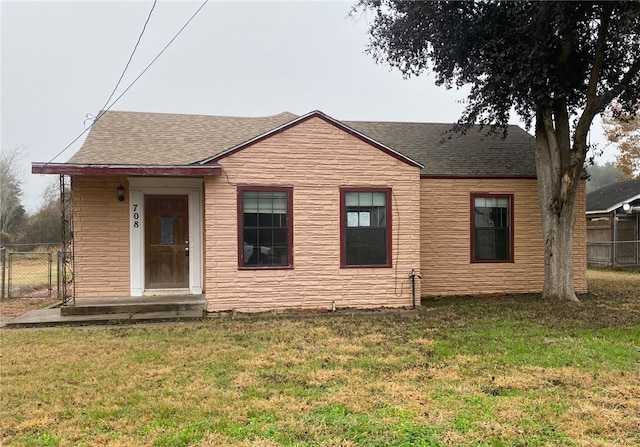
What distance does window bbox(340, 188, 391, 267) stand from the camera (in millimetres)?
9688

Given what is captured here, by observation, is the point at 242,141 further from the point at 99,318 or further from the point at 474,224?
the point at 474,224

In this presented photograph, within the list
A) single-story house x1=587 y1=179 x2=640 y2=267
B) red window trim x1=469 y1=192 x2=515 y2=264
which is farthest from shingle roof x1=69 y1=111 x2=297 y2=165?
single-story house x1=587 y1=179 x2=640 y2=267

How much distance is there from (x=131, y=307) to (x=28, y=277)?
11.0 meters

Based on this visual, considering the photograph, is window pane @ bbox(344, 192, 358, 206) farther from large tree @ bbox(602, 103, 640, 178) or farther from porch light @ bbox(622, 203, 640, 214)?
large tree @ bbox(602, 103, 640, 178)

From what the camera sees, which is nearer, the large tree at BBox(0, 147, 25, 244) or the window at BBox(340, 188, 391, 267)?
the window at BBox(340, 188, 391, 267)

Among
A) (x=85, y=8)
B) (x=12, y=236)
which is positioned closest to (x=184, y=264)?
(x=85, y=8)

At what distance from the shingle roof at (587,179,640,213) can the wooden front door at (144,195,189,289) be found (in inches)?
727

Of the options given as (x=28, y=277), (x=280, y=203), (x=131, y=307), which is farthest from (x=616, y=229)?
(x=28, y=277)

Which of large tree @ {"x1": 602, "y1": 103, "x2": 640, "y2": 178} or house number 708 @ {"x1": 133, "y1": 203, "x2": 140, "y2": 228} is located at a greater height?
large tree @ {"x1": 602, "y1": 103, "x2": 640, "y2": 178}

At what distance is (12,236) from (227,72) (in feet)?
64.2

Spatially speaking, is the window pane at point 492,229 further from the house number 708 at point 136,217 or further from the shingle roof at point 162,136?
the house number 708 at point 136,217

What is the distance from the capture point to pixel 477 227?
1173cm

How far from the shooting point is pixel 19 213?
37062mm

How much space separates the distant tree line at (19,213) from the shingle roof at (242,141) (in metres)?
20.6
